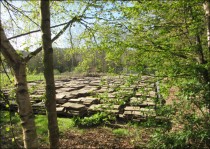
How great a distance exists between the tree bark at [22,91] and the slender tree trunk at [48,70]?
1.24 m

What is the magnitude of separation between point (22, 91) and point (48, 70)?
1287 mm

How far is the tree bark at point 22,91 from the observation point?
2.27 meters

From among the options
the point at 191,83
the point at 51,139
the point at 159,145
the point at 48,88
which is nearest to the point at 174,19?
the point at 191,83

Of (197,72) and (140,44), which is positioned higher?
(140,44)

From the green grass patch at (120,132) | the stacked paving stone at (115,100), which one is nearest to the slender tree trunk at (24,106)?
the stacked paving stone at (115,100)

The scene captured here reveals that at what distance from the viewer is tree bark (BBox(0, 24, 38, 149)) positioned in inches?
89.4

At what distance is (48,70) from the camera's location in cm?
371

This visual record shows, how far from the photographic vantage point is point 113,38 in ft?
17.7

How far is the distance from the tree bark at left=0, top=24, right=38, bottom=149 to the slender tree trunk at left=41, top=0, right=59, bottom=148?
1240 mm

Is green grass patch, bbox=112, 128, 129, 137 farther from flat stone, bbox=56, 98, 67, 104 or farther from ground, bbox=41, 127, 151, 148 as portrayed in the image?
flat stone, bbox=56, 98, 67, 104

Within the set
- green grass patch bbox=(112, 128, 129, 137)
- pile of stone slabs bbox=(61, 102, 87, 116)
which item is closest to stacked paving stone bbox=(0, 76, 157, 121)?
pile of stone slabs bbox=(61, 102, 87, 116)

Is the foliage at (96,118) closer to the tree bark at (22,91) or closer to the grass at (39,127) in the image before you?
the grass at (39,127)

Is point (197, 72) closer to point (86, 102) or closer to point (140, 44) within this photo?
point (140, 44)

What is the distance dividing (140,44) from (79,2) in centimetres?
164
